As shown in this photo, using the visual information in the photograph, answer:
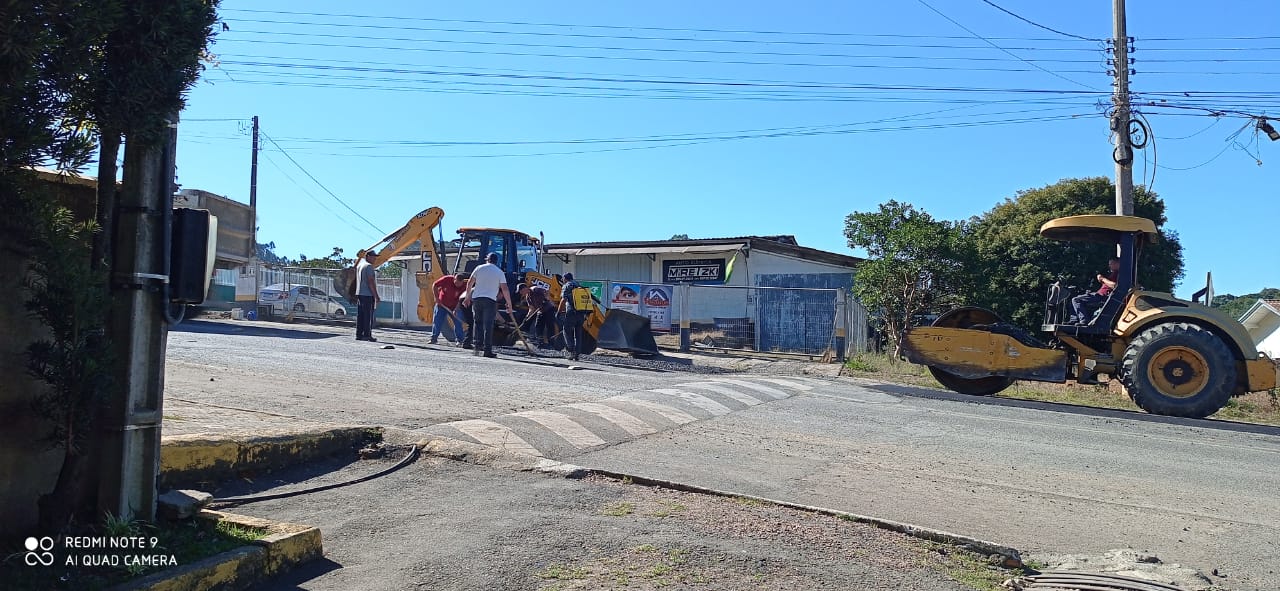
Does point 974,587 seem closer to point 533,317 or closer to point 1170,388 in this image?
point 1170,388

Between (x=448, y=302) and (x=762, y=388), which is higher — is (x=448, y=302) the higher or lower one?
the higher one

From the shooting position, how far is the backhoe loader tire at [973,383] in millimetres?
12711

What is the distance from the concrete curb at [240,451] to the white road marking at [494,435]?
2.91 feet

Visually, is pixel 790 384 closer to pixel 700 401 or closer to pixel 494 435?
pixel 700 401

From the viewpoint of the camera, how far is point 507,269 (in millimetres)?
18484

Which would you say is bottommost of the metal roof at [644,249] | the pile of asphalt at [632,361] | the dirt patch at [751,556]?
the dirt patch at [751,556]

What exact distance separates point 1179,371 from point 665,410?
22.7 ft

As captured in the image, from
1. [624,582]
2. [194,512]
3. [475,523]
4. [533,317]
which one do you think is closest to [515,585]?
[624,582]

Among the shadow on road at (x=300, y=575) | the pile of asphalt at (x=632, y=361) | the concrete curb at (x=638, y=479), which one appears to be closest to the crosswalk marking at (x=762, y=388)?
the pile of asphalt at (x=632, y=361)

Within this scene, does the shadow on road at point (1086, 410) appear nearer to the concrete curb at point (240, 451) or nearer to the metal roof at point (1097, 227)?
the metal roof at point (1097, 227)

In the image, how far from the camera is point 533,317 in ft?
56.6

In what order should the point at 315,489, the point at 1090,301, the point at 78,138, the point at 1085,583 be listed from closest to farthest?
the point at 78,138 < the point at 1085,583 < the point at 315,489 < the point at 1090,301

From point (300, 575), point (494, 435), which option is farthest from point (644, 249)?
Result: point (300, 575)

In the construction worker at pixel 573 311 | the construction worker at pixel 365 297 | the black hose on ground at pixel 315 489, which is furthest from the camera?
the construction worker at pixel 365 297
